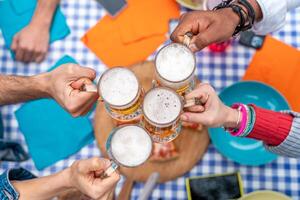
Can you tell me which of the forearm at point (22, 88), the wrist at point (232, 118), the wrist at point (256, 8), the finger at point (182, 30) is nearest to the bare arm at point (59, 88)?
the forearm at point (22, 88)

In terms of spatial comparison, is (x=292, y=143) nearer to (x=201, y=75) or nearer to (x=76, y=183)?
(x=201, y=75)

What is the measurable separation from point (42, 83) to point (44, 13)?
0.38 metres

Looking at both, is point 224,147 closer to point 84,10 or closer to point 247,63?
point 247,63

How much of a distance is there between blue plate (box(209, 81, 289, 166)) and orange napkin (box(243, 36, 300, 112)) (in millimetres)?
56

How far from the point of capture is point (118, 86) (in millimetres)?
1113

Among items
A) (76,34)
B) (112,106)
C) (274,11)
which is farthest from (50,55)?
(274,11)

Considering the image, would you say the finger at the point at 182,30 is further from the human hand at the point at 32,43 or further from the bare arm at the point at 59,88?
the human hand at the point at 32,43

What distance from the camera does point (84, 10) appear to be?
1500 mm

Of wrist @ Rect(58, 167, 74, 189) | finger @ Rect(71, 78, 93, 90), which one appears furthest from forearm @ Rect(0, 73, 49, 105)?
wrist @ Rect(58, 167, 74, 189)

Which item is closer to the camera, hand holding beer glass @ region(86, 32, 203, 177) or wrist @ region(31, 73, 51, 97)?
hand holding beer glass @ region(86, 32, 203, 177)

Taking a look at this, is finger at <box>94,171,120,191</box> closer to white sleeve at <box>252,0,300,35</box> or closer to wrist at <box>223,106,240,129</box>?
wrist at <box>223,106,240,129</box>

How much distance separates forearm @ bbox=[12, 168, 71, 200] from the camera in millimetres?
1098

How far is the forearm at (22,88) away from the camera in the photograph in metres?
1.21

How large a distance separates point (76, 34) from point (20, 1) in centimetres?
25
